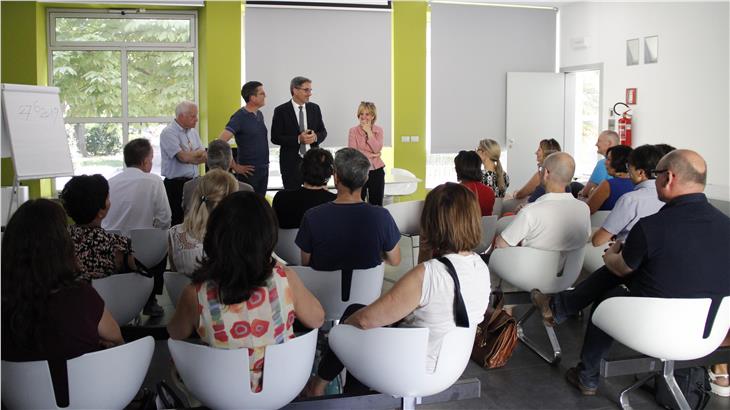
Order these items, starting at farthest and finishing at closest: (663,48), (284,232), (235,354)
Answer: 1. (663,48)
2. (284,232)
3. (235,354)

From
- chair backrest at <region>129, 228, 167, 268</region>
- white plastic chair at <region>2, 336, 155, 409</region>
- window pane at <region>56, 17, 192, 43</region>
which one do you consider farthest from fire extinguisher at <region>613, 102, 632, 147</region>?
white plastic chair at <region>2, 336, 155, 409</region>

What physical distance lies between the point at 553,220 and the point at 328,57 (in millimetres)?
6089

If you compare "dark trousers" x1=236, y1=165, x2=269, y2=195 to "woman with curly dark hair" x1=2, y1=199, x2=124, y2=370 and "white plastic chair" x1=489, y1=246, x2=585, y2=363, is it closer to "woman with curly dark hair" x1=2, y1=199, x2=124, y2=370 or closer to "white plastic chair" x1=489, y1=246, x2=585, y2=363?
"white plastic chair" x1=489, y1=246, x2=585, y2=363

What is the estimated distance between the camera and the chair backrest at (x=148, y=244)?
13.7 ft

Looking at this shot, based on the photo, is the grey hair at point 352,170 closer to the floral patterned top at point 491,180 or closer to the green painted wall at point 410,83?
the floral patterned top at point 491,180

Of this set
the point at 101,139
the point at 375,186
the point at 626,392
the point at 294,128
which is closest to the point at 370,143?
the point at 375,186

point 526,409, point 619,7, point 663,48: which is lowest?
point 526,409

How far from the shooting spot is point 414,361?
236 cm

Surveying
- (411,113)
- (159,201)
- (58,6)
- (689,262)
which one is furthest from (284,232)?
(58,6)

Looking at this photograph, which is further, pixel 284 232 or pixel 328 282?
pixel 284 232

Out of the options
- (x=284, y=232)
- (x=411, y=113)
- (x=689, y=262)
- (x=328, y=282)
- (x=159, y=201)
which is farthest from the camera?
(x=411, y=113)

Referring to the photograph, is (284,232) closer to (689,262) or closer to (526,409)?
(526,409)

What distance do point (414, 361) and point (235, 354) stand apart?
2.02ft

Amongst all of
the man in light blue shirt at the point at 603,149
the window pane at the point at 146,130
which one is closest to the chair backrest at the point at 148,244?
the man in light blue shirt at the point at 603,149
